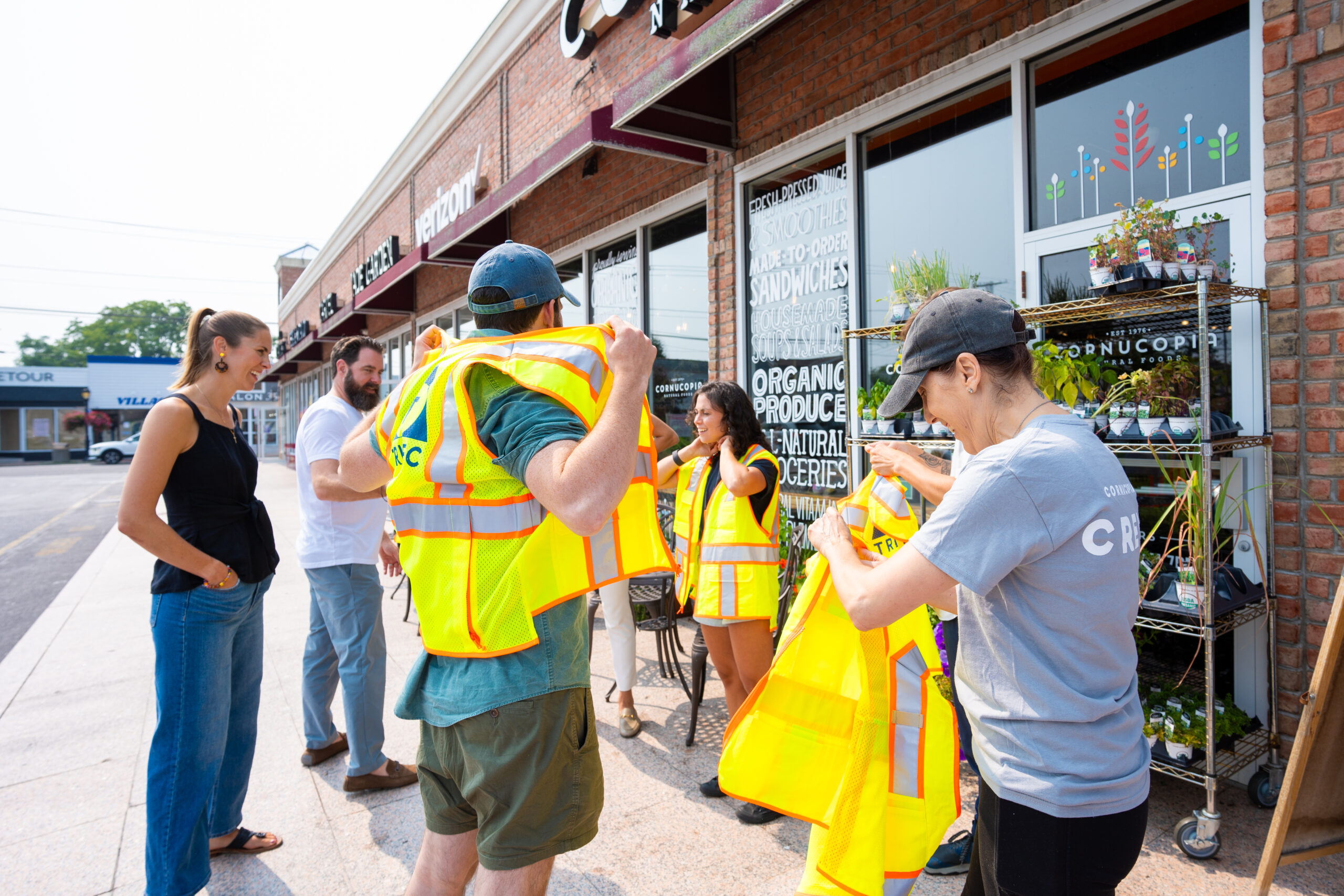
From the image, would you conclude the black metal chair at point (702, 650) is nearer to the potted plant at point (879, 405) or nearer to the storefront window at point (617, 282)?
the potted plant at point (879, 405)

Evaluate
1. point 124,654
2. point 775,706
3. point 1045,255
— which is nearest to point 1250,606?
point 1045,255

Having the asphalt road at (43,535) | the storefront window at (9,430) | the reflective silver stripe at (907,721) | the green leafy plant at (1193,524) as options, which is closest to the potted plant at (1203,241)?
the green leafy plant at (1193,524)

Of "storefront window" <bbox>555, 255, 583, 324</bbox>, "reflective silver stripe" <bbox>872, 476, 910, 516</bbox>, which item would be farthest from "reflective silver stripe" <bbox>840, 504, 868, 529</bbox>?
"storefront window" <bbox>555, 255, 583, 324</bbox>

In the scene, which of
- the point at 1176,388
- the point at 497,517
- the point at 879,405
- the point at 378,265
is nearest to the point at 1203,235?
the point at 1176,388

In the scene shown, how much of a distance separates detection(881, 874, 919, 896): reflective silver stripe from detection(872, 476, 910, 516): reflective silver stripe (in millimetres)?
1076

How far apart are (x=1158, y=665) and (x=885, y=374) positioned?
7.62 ft

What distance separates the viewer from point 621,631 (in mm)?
4164

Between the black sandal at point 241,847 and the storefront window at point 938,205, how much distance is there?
156 inches

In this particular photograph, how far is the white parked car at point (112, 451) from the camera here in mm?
39375

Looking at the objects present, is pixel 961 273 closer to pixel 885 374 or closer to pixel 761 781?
pixel 885 374

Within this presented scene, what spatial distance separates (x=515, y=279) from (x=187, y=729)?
2085mm

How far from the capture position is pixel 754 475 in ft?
11.1

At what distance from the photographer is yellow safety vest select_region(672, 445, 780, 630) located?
3314 mm

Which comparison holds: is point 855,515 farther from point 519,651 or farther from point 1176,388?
point 1176,388
